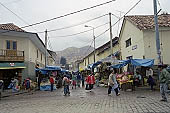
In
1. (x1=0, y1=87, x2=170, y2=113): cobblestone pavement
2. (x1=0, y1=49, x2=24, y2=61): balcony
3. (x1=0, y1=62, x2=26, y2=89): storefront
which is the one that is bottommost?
(x1=0, y1=87, x2=170, y2=113): cobblestone pavement

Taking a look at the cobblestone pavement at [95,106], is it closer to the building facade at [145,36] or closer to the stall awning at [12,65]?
the building facade at [145,36]

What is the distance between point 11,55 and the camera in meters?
23.5

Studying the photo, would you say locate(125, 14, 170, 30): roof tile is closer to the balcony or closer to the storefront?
the balcony

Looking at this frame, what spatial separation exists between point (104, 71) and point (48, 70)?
6955 mm

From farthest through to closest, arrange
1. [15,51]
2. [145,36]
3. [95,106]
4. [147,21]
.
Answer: [15,51] < [147,21] < [145,36] < [95,106]

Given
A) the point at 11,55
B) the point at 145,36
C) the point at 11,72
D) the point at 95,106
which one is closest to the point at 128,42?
the point at 145,36

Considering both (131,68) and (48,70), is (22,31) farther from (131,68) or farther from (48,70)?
(131,68)

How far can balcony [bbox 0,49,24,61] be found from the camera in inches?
900

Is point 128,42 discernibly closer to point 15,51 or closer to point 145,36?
point 145,36

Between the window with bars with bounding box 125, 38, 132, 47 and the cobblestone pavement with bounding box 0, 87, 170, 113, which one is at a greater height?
the window with bars with bounding box 125, 38, 132, 47

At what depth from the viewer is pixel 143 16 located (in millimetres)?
23766

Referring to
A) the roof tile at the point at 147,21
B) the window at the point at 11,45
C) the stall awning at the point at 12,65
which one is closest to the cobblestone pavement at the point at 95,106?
the roof tile at the point at 147,21

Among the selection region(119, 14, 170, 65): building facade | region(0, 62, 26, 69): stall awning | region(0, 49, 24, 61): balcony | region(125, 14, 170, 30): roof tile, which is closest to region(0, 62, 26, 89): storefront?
region(0, 62, 26, 69): stall awning

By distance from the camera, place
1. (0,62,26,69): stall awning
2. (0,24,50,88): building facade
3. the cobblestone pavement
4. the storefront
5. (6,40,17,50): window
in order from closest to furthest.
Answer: the cobblestone pavement → (0,62,26,69): stall awning → (0,24,50,88): building facade → the storefront → (6,40,17,50): window
